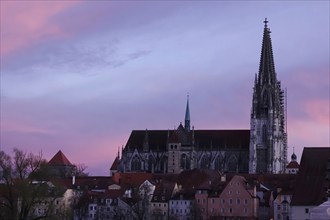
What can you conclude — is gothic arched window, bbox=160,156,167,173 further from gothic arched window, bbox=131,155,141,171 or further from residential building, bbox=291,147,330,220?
residential building, bbox=291,147,330,220

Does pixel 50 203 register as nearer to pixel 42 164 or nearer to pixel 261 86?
pixel 42 164

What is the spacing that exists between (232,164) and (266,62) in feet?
67.7

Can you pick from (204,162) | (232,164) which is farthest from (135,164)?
(232,164)

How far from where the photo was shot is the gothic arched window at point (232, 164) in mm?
160650

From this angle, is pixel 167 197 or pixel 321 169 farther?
pixel 167 197

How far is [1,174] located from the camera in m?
69.0

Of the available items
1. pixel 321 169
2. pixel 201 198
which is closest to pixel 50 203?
pixel 321 169

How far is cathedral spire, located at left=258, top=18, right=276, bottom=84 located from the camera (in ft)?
520

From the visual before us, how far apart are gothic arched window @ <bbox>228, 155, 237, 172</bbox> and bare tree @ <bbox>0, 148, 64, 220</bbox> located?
303 ft

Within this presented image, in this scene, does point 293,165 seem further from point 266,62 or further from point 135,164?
point 135,164

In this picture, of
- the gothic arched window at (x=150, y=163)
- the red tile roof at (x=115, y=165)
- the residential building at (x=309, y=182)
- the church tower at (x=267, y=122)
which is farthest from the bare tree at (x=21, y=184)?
the red tile roof at (x=115, y=165)

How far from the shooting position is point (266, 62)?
526 ft

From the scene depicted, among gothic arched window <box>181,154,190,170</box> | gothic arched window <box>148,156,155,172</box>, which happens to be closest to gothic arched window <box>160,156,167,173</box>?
gothic arched window <box>148,156,155,172</box>

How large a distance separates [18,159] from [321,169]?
28.4 meters
